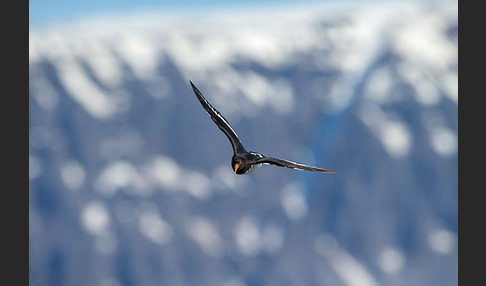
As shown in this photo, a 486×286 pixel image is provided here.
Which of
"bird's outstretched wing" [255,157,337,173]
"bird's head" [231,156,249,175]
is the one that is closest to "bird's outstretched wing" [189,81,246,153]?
"bird's head" [231,156,249,175]

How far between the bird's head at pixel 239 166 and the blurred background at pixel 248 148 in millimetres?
144198

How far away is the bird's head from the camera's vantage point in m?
18.1

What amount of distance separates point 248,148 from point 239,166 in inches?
6333

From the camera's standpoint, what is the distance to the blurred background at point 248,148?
165 metres

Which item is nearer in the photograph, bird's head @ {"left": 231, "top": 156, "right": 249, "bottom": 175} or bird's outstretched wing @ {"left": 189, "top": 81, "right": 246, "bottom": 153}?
bird's head @ {"left": 231, "top": 156, "right": 249, "bottom": 175}

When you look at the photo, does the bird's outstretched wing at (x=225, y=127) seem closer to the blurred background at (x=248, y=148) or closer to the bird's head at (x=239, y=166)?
the bird's head at (x=239, y=166)

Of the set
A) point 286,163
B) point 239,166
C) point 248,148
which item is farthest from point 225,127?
point 248,148

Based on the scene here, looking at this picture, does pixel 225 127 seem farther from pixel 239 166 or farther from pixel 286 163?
pixel 286 163

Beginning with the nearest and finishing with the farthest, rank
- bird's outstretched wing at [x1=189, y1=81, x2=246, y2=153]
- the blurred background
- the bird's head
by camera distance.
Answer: the bird's head < bird's outstretched wing at [x1=189, y1=81, x2=246, y2=153] < the blurred background

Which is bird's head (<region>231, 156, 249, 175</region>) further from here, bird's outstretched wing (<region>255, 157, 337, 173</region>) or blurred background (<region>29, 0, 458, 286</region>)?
blurred background (<region>29, 0, 458, 286</region>)

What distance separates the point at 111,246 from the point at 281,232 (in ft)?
123

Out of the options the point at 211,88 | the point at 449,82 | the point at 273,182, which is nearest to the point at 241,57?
the point at 211,88

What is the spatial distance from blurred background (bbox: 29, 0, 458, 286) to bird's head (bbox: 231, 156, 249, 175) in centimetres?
14420

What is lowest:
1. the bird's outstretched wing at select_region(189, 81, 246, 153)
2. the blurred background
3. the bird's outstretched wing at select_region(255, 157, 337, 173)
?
the bird's outstretched wing at select_region(255, 157, 337, 173)
